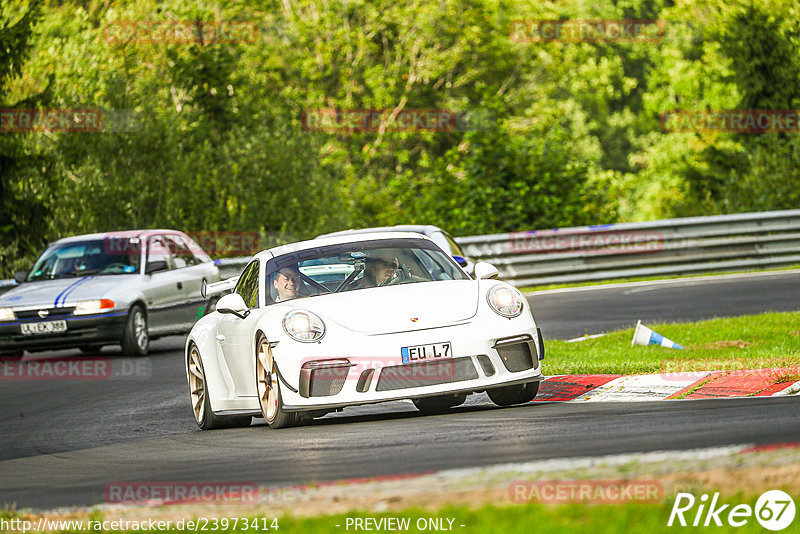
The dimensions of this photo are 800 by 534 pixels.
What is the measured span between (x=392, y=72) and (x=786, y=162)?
73.2ft

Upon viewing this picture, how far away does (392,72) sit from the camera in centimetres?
4938

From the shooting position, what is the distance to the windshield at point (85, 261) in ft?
59.3

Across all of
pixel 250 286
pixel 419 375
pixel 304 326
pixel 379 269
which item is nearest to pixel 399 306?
pixel 419 375

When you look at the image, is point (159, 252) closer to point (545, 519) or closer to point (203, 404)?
point (203, 404)

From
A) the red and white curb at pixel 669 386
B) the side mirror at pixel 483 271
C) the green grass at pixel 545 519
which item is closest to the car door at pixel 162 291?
the red and white curb at pixel 669 386

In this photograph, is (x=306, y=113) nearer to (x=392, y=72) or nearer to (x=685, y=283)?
(x=392, y=72)

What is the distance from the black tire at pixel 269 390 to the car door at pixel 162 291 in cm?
842

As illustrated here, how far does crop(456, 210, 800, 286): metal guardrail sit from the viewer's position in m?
24.6

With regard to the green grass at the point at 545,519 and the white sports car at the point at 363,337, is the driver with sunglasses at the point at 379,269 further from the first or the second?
the green grass at the point at 545,519

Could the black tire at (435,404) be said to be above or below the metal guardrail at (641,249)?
above

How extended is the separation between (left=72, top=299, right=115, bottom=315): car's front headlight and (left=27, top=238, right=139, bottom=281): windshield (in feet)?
3.46

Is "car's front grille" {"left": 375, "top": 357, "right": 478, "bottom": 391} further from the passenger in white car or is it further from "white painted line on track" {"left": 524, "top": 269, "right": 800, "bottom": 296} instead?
"white painted line on track" {"left": 524, "top": 269, "right": 800, "bottom": 296}

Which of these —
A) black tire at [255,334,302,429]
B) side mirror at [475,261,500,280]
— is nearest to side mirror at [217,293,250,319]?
black tire at [255,334,302,429]

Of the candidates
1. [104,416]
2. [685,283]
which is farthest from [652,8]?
[104,416]
